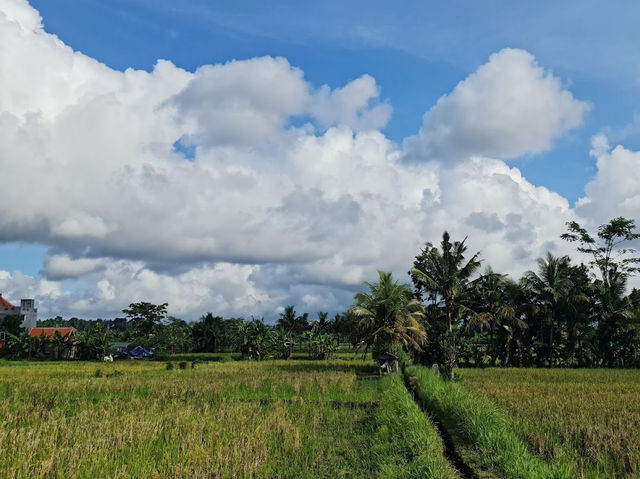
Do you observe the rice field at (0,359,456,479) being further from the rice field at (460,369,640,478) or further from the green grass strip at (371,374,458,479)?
the rice field at (460,369,640,478)

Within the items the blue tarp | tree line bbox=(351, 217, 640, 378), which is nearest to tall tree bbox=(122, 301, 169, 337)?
the blue tarp

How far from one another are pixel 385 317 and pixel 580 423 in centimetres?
1588

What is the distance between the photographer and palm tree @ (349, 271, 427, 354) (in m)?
26.1

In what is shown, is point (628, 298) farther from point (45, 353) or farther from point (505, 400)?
point (45, 353)

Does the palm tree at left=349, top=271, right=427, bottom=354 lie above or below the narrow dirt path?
above

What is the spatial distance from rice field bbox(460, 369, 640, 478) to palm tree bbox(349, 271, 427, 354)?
7.73 metres

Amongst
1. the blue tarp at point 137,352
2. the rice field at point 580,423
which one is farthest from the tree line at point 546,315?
the blue tarp at point 137,352

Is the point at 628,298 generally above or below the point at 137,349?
above

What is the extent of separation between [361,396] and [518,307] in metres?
23.9

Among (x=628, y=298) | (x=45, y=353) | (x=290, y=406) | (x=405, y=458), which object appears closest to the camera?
(x=405, y=458)

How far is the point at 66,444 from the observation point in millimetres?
8484

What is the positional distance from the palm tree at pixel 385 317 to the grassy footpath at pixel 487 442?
42.5 ft

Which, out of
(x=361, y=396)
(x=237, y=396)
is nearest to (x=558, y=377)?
(x=361, y=396)

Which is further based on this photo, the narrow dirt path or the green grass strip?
the narrow dirt path
